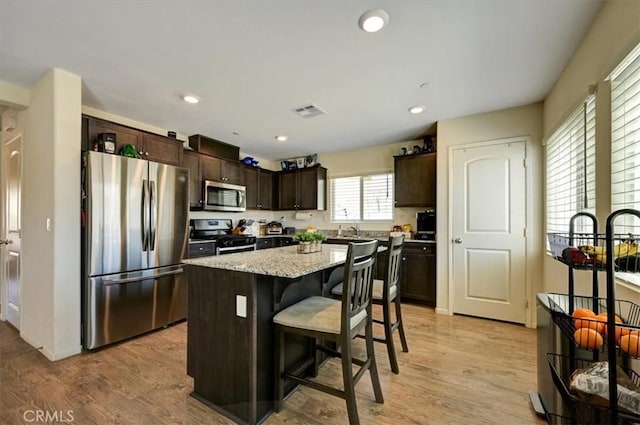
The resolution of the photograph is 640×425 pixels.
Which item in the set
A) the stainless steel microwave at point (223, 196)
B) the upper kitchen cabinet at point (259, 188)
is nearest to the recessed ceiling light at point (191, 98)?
the stainless steel microwave at point (223, 196)

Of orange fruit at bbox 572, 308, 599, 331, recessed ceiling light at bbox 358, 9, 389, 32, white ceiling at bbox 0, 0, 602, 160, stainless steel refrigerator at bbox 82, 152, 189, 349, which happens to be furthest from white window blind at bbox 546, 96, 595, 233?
stainless steel refrigerator at bbox 82, 152, 189, 349

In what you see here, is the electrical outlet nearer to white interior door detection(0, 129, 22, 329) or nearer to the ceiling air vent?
the ceiling air vent

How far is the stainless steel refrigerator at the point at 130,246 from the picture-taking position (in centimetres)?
250

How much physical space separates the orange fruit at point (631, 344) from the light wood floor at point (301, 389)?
0.99 meters

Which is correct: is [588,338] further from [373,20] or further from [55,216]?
[55,216]

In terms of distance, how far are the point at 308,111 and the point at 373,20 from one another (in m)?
1.58

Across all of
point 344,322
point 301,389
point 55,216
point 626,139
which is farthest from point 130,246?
point 626,139

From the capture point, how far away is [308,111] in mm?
3260

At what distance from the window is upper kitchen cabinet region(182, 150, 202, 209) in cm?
239

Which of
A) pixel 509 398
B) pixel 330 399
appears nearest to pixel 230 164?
pixel 330 399

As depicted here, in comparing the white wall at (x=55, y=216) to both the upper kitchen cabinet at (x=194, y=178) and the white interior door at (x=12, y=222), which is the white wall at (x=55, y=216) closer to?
the white interior door at (x=12, y=222)

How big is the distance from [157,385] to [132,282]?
3.79 ft

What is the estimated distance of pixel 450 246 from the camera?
352 centimetres

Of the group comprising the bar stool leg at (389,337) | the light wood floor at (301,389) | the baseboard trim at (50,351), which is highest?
the bar stool leg at (389,337)
